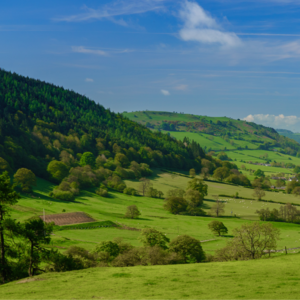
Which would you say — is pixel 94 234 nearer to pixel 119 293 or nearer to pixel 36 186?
pixel 119 293

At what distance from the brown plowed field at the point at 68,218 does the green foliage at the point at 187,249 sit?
48150mm

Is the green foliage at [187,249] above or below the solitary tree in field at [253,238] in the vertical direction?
below

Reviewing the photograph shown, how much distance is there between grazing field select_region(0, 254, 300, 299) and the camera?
3080 centimetres

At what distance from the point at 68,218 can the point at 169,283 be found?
7015cm

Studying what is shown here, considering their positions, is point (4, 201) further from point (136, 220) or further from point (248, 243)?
point (136, 220)

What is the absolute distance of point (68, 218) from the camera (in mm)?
99500

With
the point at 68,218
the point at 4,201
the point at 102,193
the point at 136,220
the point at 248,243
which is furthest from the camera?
the point at 102,193

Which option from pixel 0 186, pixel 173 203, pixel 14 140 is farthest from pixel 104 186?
pixel 0 186

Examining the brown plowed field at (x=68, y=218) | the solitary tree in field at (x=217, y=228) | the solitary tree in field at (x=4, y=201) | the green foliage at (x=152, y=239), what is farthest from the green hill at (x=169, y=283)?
the brown plowed field at (x=68, y=218)

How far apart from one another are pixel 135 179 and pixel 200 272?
15822cm

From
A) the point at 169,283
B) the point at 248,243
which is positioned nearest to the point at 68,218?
the point at 248,243

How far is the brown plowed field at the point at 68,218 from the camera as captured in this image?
95.4 meters

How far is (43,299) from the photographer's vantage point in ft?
100.0

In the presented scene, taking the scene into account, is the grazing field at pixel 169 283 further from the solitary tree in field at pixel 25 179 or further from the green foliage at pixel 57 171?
the green foliage at pixel 57 171
